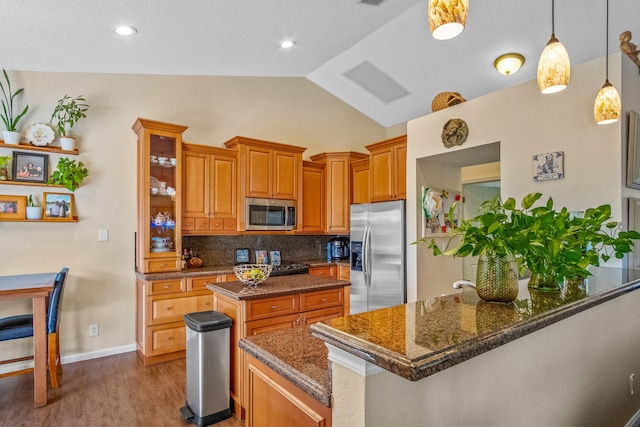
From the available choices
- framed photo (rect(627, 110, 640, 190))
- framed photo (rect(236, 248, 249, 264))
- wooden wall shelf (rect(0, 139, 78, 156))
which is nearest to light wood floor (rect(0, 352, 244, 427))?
framed photo (rect(236, 248, 249, 264))

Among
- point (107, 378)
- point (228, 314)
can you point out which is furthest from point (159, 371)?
point (228, 314)

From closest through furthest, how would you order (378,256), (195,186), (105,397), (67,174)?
(105,397), (67,174), (195,186), (378,256)

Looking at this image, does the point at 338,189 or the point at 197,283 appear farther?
the point at 338,189

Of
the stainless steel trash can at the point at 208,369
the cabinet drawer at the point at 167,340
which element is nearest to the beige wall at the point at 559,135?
the stainless steel trash can at the point at 208,369

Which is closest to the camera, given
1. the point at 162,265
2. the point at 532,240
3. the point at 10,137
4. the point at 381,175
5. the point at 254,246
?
the point at 532,240

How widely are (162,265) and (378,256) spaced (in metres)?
2.33

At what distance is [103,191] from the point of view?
384 centimetres

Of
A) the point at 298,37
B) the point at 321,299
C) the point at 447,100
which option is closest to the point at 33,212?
the point at 321,299

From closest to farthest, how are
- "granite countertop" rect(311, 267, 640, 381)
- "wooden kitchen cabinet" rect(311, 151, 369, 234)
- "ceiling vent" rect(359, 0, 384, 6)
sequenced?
"granite countertop" rect(311, 267, 640, 381) < "ceiling vent" rect(359, 0, 384, 6) < "wooden kitchen cabinet" rect(311, 151, 369, 234)

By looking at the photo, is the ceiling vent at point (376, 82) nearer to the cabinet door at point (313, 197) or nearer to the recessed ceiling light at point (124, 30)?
the cabinet door at point (313, 197)

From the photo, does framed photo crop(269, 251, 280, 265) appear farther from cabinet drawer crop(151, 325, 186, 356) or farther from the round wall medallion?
the round wall medallion

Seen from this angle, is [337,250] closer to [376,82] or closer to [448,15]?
[376,82]

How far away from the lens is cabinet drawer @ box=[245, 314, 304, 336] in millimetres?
2545

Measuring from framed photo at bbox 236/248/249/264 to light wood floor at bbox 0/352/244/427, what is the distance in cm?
140
